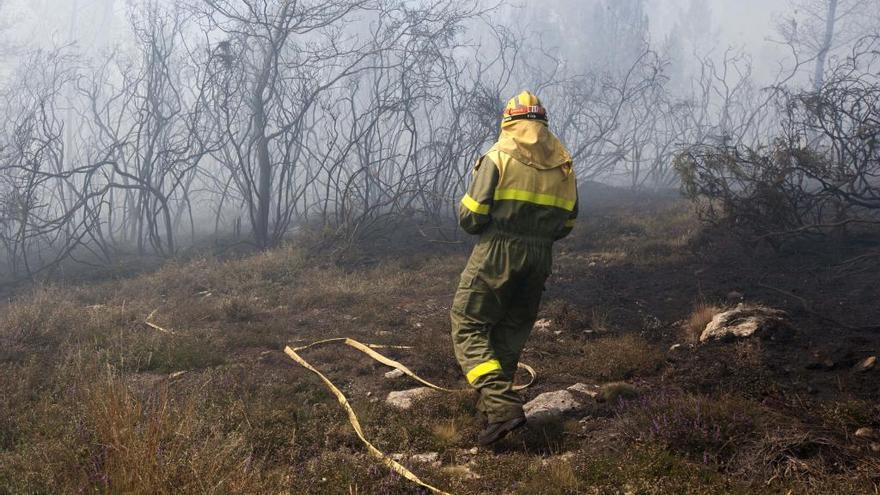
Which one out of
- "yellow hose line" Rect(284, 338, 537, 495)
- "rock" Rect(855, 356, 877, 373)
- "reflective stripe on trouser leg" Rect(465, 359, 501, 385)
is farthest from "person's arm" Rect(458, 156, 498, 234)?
"rock" Rect(855, 356, 877, 373)

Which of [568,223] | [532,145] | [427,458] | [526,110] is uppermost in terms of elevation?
[526,110]

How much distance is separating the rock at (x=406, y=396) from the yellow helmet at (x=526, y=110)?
1.71 meters

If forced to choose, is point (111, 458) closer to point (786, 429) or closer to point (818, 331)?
point (786, 429)

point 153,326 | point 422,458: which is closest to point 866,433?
point 422,458

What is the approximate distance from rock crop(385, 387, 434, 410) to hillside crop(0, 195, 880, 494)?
10 cm

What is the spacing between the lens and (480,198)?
309 cm

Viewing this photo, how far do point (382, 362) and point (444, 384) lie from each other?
637 millimetres

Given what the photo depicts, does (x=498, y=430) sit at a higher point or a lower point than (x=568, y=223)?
lower

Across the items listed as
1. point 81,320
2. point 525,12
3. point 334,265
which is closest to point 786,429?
point 81,320

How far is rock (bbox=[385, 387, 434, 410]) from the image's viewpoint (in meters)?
3.54

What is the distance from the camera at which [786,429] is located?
2541 mm

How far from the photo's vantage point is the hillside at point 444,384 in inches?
93.5

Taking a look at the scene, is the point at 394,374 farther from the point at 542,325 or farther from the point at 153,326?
the point at 153,326

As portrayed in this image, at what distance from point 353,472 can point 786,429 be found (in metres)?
1.88
